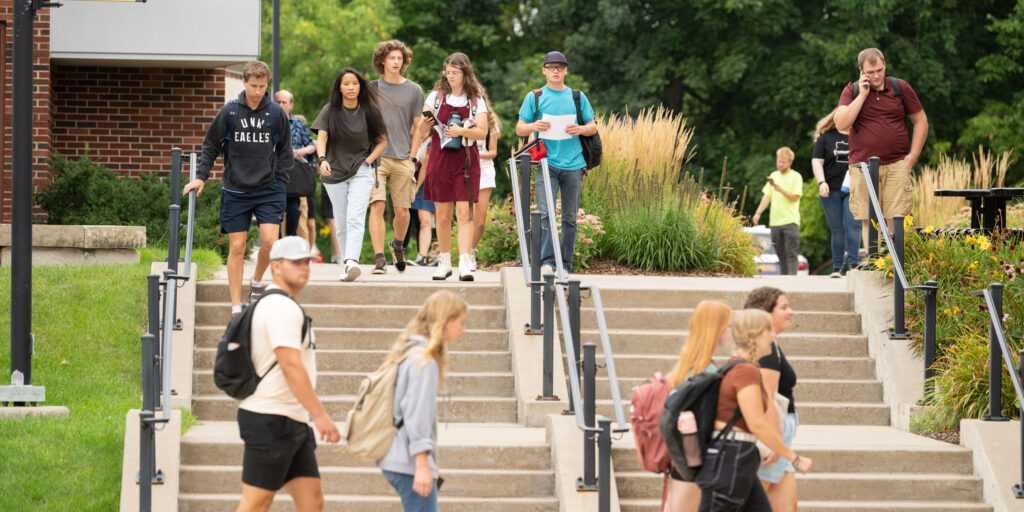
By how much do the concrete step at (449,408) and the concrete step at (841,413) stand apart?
715mm

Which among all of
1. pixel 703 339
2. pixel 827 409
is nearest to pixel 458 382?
pixel 827 409

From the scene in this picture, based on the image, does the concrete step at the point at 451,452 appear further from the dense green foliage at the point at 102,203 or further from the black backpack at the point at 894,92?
the dense green foliage at the point at 102,203

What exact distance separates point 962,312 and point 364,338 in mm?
4429

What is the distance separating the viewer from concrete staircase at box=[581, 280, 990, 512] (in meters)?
7.86

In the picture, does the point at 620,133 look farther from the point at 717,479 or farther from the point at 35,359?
the point at 717,479

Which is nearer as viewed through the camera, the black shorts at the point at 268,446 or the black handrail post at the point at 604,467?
the black shorts at the point at 268,446

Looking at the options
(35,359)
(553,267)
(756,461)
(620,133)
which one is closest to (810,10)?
(620,133)

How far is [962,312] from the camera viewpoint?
952 centimetres

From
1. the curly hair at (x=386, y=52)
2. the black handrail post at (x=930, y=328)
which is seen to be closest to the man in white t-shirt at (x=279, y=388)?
the black handrail post at (x=930, y=328)

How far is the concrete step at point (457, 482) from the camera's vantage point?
25.2 ft

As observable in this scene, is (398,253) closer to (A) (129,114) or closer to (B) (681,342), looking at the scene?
(B) (681,342)

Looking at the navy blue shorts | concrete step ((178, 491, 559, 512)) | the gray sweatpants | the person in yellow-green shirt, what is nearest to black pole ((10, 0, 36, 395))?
the navy blue shorts

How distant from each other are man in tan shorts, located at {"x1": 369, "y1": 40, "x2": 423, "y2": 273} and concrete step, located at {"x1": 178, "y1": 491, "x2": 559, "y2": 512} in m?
3.73

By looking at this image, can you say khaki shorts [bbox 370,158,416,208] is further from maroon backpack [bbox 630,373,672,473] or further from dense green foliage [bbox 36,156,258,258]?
maroon backpack [bbox 630,373,672,473]
